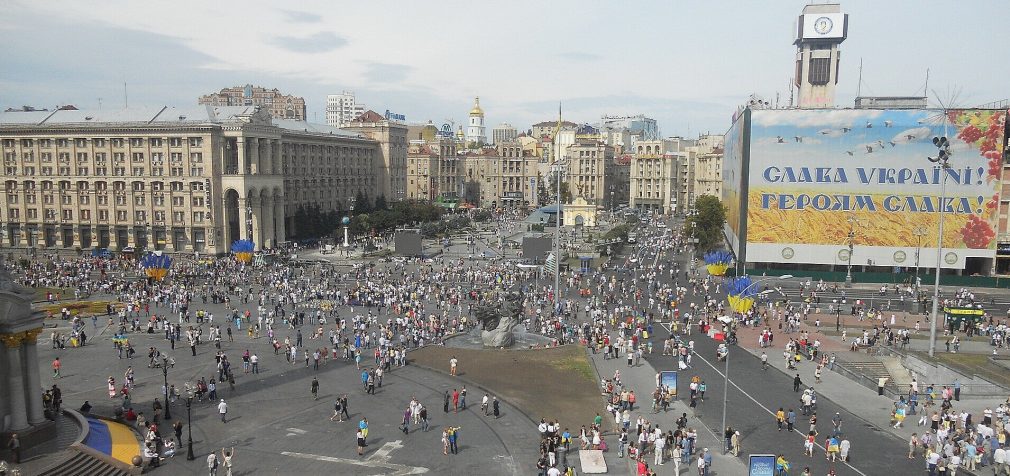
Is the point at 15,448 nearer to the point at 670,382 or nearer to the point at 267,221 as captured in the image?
the point at 670,382

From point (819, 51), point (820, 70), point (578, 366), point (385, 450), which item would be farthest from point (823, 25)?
point (385, 450)

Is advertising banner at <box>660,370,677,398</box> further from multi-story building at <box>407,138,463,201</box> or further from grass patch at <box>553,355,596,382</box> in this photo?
multi-story building at <box>407,138,463,201</box>

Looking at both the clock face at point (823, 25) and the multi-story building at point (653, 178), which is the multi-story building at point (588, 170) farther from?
the clock face at point (823, 25)

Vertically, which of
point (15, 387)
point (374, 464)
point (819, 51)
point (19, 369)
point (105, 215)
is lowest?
point (374, 464)

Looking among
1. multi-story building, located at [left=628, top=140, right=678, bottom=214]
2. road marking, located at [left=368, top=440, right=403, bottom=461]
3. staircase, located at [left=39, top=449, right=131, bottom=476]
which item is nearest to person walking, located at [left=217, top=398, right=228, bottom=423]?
staircase, located at [left=39, top=449, right=131, bottom=476]

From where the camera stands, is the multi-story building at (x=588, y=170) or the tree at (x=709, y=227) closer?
the tree at (x=709, y=227)

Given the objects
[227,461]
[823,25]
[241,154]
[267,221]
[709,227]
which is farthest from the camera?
[823,25]

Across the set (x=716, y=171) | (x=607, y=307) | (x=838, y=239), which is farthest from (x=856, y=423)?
(x=716, y=171)

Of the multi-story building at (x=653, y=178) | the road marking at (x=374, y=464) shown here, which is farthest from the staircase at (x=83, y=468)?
the multi-story building at (x=653, y=178)
